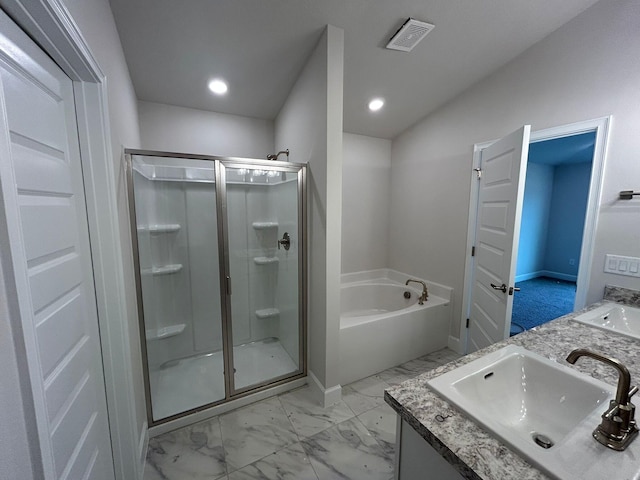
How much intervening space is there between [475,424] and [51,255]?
1.34 meters

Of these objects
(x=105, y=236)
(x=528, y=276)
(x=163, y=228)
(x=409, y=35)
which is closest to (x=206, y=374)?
(x=163, y=228)

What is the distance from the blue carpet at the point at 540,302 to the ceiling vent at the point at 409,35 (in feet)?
10.3

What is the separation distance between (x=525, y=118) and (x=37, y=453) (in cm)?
303

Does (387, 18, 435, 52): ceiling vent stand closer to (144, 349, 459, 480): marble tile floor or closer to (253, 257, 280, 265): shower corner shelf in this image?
(253, 257, 280, 265): shower corner shelf

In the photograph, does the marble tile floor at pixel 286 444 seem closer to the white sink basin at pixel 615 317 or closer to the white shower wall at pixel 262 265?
the white shower wall at pixel 262 265

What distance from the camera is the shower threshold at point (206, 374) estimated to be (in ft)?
5.91

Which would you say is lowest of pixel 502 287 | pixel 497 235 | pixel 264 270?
pixel 264 270

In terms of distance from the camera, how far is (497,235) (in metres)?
1.83

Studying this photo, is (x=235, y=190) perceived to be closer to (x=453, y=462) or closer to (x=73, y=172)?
(x=73, y=172)

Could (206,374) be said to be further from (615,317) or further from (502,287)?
(615,317)

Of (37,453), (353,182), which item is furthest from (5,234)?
(353,182)

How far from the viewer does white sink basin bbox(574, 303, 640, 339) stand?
1.34 metres

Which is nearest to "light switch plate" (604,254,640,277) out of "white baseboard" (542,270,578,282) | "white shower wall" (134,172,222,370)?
"white shower wall" (134,172,222,370)

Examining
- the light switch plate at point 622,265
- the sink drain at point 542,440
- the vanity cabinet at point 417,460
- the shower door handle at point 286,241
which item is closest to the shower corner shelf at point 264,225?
the shower door handle at point 286,241
